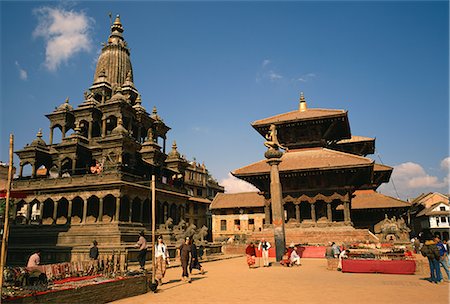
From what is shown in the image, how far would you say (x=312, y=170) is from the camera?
Result: 2908 cm

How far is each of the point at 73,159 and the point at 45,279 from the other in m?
30.0

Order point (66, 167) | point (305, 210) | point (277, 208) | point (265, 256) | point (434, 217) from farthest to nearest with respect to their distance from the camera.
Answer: point (434, 217)
point (66, 167)
point (305, 210)
point (277, 208)
point (265, 256)

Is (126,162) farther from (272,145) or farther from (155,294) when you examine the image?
(155,294)

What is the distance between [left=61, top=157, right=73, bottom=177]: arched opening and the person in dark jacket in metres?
36.2

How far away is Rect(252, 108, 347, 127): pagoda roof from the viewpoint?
3250 cm

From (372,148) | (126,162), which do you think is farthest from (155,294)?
(372,148)

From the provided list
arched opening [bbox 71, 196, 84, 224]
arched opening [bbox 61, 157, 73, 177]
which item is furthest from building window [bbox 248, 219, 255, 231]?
arched opening [bbox 61, 157, 73, 177]

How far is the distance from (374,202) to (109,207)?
29944mm

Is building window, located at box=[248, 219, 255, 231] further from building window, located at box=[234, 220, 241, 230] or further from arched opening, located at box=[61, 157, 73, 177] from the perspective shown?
arched opening, located at box=[61, 157, 73, 177]

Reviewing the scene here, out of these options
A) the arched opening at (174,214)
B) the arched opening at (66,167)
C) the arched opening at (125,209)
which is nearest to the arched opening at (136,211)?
the arched opening at (125,209)

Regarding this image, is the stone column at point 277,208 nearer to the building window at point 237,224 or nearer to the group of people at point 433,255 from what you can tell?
the group of people at point 433,255

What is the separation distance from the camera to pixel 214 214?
2248 inches

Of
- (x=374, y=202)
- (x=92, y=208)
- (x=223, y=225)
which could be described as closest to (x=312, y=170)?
(x=374, y=202)

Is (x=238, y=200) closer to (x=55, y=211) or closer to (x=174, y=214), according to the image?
(x=174, y=214)
